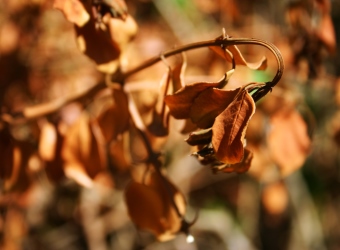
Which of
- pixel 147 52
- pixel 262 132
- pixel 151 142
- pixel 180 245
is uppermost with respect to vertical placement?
pixel 147 52

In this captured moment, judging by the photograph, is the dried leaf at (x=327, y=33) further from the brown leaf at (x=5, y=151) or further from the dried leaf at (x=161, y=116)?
the brown leaf at (x=5, y=151)

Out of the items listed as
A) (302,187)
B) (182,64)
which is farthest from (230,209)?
(182,64)

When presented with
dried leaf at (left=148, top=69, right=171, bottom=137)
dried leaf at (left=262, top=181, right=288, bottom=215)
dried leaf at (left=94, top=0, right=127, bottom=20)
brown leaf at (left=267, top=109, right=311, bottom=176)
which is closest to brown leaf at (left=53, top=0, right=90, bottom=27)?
dried leaf at (left=94, top=0, right=127, bottom=20)

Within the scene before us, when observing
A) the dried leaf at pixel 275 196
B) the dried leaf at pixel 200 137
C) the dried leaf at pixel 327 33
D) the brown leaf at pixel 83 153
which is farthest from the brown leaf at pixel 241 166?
the dried leaf at pixel 275 196

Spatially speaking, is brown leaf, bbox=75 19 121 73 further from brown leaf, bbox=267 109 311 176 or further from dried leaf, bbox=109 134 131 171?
brown leaf, bbox=267 109 311 176

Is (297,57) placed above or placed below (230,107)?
above

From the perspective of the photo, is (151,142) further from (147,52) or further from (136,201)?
(147,52)

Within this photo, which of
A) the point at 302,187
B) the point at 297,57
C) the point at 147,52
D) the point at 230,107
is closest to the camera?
the point at 230,107

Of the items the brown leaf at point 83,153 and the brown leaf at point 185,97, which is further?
the brown leaf at point 83,153
